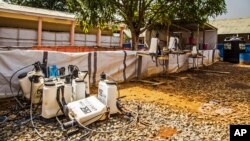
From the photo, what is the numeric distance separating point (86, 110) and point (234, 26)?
1153 inches

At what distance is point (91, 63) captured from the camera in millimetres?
7594

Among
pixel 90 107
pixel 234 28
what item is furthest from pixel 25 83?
pixel 234 28

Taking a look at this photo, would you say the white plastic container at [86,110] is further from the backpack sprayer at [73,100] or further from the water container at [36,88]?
the water container at [36,88]

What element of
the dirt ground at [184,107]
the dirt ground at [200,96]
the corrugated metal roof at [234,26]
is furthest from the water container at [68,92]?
the corrugated metal roof at [234,26]

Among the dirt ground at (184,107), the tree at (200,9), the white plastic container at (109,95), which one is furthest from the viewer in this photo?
the tree at (200,9)

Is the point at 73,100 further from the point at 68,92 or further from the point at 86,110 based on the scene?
the point at 86,110

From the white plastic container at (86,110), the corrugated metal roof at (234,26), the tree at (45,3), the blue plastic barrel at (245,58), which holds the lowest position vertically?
the white plastic container at (86,110)

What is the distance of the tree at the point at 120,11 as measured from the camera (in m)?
12.1

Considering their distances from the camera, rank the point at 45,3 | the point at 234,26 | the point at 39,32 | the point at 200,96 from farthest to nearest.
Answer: the point at 45,3
the point at 234,26
the point at 39,32
the point at 200,96

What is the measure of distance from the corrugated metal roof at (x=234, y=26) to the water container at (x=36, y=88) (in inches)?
1062

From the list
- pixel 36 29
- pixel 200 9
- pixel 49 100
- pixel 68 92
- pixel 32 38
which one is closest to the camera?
pixel 49 100

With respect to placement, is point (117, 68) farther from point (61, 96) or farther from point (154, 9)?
point (154, 9)

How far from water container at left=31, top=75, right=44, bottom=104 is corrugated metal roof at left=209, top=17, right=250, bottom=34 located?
27.0 metres

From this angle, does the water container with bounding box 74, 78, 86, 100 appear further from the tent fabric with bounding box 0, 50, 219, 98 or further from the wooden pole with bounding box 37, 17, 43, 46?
the wooden pole with bounding box 37, 17, 43, 46
